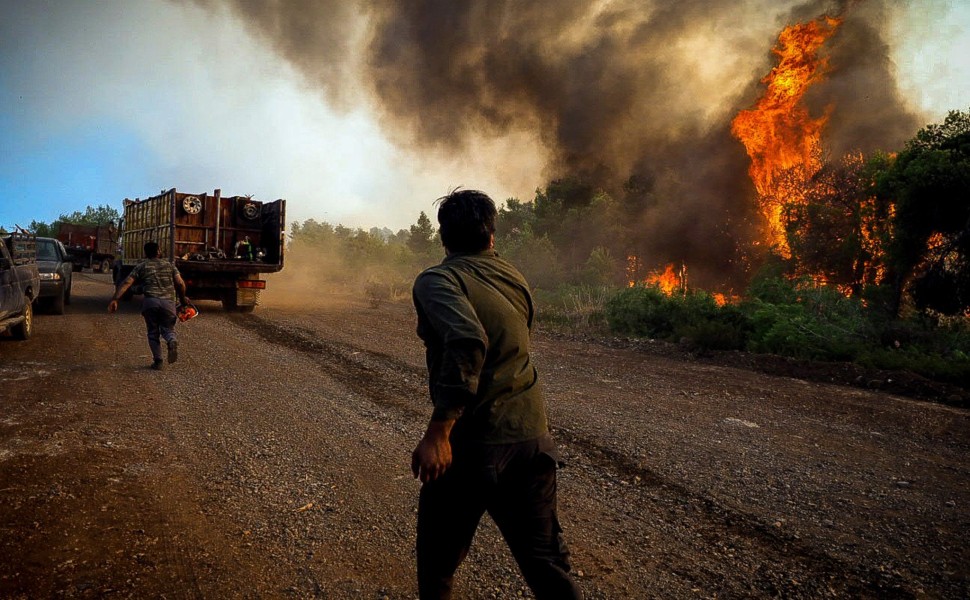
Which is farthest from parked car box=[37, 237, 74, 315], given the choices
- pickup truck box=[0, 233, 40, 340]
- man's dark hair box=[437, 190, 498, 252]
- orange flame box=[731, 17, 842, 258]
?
orange flame box=[731, 17, 842, 258]

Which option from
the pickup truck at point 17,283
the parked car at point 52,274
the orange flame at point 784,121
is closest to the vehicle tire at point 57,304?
the parked car at point 52,274

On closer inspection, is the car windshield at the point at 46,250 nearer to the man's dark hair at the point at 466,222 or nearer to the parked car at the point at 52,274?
the parked car at the point at 52,274

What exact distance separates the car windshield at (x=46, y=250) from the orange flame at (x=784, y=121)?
60.2 ft

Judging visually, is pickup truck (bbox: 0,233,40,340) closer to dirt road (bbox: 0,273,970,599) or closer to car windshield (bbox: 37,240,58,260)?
dirt road (bbox: 0,273,970,599)

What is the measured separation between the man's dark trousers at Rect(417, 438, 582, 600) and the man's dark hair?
2.33 ft

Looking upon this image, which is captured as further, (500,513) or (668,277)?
(668,277)

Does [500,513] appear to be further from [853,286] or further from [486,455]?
[853,286]

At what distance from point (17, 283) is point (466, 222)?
30.7 feet

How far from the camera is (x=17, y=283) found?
8.44 m

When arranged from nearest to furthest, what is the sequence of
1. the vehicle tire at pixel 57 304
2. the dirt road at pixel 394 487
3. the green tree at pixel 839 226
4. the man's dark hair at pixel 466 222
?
the man's dark hair at pixel 466 222, the dirt road at pixel 394 487, the vehicle tire at pixel 57 304, the green tree at pixel 839 226

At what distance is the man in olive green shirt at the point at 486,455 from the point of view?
6.05 ft

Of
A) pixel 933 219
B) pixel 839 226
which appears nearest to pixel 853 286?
pixel 839 226

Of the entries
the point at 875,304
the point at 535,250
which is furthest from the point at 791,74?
the point at 535,250

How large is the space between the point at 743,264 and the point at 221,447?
18.3 m
